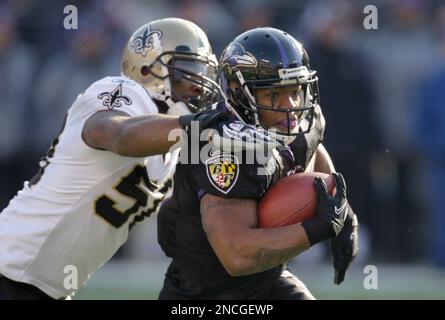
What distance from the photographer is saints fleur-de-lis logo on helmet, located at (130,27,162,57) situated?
462cm

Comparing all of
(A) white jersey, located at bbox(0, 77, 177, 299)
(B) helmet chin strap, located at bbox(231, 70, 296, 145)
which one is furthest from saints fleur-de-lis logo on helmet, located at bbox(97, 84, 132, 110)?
(B) helmet chin strap, located at bbox(231, 70, 296, 145)

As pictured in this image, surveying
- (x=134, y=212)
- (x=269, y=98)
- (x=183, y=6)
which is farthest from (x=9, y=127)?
(x=269, y=98)

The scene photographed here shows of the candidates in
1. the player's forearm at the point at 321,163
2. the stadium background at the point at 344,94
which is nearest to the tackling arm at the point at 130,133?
the player's forearm at the point at 321,163

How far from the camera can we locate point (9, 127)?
850 centimetres

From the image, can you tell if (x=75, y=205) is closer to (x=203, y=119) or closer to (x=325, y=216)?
(x=203, y=119)

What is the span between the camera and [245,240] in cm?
353

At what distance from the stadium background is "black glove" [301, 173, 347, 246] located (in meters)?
4.25

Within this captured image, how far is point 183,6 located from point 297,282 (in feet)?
15.7

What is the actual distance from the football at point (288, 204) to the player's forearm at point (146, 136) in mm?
395

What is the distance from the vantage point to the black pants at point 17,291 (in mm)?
4242

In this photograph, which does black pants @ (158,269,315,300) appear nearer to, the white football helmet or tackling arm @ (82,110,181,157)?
tackling arm @ (82,110,181,157)

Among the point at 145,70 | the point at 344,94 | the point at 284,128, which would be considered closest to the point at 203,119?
the point at 284,128

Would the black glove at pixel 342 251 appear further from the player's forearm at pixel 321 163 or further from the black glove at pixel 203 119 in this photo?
the black glove at pixel 203 119

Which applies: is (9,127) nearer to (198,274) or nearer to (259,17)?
(259,17)
